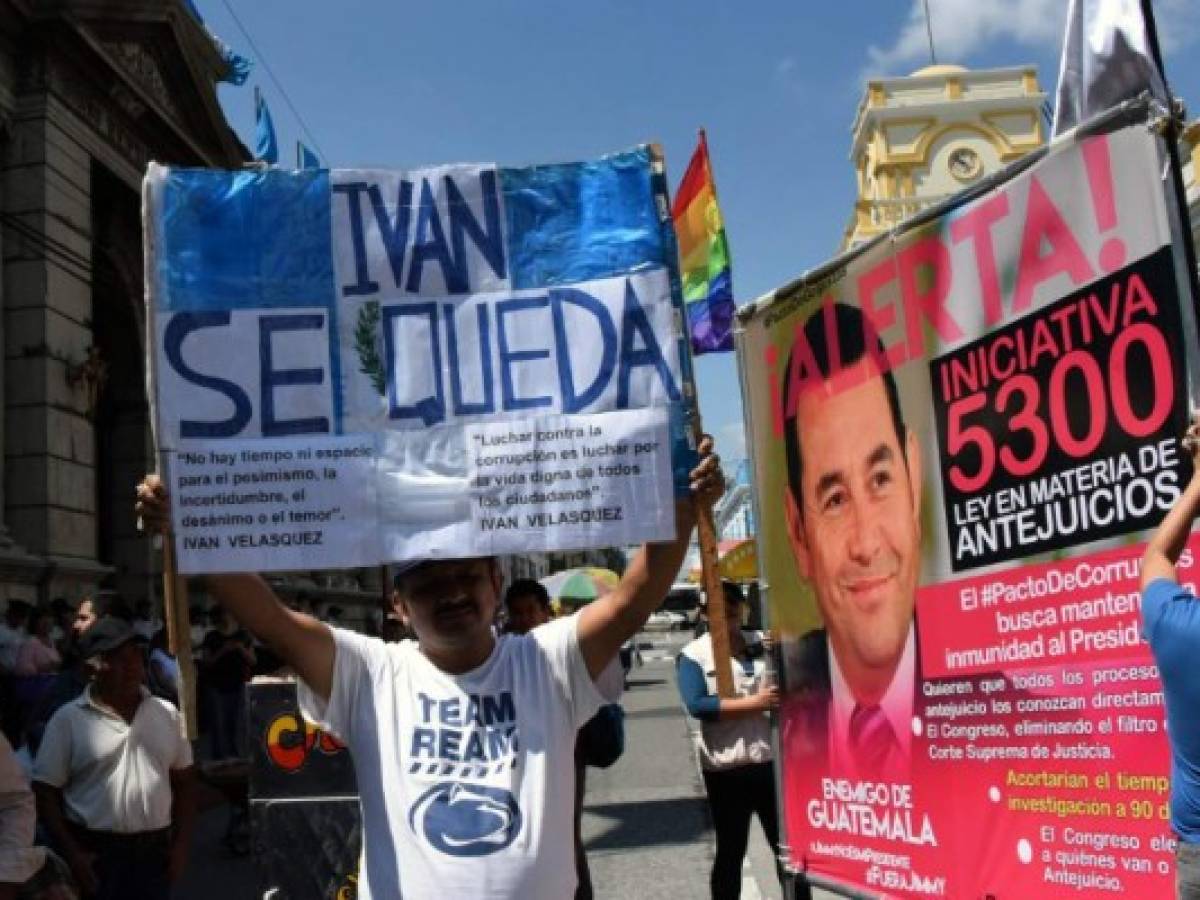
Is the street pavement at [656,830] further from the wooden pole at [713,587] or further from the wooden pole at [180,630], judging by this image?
the wooden pole at [180,630]

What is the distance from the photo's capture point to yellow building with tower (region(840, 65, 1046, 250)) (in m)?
61.0

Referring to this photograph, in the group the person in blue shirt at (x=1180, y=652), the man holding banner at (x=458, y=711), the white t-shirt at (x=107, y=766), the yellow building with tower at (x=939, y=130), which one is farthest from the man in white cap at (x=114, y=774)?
the yellow building with tower at (x=939, y=130)

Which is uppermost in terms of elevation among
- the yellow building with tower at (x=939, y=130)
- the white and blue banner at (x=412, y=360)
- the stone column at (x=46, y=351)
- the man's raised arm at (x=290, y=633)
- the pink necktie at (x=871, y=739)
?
the yellow building with tower at (x=939, y=130)

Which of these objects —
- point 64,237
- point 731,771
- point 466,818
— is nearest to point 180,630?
point 466,818

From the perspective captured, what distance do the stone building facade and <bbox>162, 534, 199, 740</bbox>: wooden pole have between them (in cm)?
1111

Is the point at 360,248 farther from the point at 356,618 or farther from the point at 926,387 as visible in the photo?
the point at 356,618

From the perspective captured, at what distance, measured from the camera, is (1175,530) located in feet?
8.79

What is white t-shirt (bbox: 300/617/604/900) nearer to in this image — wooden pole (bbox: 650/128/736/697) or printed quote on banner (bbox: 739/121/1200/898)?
wooden pole (bbox: 650/128/736/697)

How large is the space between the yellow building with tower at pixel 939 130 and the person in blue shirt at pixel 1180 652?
196 feet

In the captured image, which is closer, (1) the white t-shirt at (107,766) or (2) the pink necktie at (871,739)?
(2) the pink necktie at (871,739)

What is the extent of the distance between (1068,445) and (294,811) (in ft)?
13.1

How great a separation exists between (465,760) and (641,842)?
6.90 metres

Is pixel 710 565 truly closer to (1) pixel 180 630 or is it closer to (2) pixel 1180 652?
(2) pixel 1180 652

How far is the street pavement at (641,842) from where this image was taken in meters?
7.68
